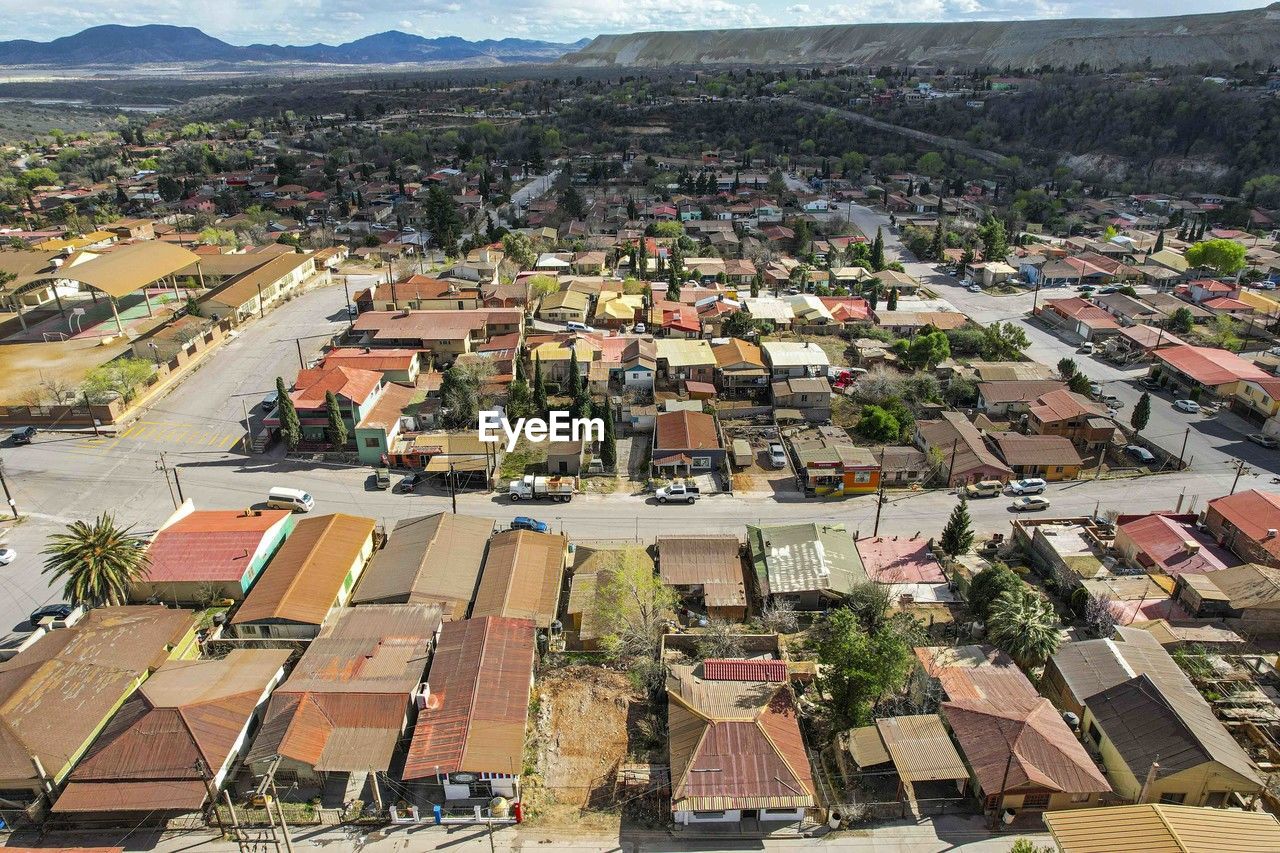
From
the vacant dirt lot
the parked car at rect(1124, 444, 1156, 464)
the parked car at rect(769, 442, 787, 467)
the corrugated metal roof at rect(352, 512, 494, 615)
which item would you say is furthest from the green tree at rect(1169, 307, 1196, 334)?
the vacant dirt lot

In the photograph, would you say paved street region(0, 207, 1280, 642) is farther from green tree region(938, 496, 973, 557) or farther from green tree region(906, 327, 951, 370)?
green tree region(906, 327, 951, 370)

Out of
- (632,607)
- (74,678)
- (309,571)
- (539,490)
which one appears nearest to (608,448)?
(539,490)

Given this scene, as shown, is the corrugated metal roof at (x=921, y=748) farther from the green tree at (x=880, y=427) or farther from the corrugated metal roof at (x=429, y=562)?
the green tree at (x=880, y=427)

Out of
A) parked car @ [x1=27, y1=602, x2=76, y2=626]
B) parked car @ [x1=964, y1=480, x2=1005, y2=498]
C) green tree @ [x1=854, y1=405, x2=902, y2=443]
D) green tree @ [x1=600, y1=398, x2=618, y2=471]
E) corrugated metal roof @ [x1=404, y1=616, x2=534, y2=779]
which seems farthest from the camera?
green tree @ [x1=854, y1=405, x2=902, y2=443]

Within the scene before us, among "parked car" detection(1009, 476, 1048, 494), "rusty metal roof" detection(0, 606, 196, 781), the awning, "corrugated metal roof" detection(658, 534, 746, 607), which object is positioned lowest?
"parked car" detection(1009, 476, 1048, 494)

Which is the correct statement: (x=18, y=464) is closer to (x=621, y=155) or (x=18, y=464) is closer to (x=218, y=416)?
(x=218, y=416)

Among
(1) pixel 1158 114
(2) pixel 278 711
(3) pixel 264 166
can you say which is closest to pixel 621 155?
(3) pixel 264 166

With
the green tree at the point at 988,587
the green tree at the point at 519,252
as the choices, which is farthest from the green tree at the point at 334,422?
the green tree at the point at 519,252

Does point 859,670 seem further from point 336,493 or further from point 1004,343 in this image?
point 1004,343
